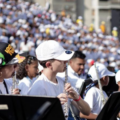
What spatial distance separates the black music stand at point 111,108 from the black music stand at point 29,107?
1.80 feet

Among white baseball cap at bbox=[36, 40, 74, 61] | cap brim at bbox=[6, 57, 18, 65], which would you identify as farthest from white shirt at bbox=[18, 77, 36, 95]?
white baseball cap at bbox=[36, 40, 74, 61]

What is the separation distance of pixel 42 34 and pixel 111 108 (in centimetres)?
1579

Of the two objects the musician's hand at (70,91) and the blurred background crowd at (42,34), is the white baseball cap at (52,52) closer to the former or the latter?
the musician's hand at (70,91)

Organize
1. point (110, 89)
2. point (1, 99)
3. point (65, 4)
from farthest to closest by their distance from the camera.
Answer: point (65, 4), point (110, 89), point (1, 99)

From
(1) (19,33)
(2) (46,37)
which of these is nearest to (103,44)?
(2) (46,37)

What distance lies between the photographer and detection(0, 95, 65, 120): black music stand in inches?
101

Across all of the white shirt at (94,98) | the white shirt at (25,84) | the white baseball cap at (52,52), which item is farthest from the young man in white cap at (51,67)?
the white shirt at (25,84)

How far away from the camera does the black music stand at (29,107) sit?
2.56 meters

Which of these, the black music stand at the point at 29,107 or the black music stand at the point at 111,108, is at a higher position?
the black music stand at the point at 29,107

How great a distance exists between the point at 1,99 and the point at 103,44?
70.7 feet

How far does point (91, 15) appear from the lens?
36844 millimetres

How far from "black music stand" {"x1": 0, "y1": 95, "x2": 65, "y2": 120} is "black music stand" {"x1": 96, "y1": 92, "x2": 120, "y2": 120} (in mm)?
548

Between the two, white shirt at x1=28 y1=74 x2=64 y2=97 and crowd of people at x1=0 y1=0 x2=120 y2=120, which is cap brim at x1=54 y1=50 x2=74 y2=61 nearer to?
crowd of people at x1=0 y1=0 x2=120 y2=120

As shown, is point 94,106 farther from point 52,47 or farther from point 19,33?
point 19,33
